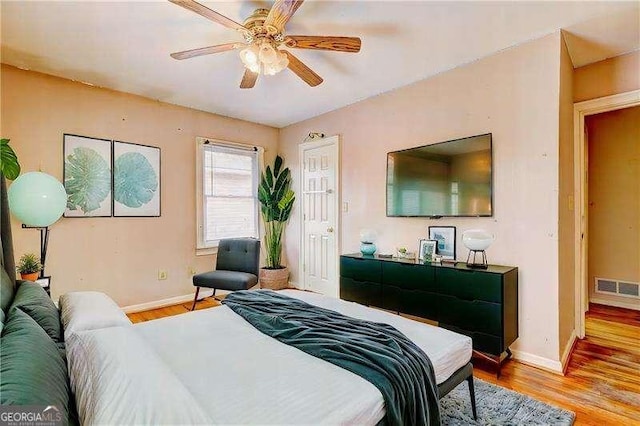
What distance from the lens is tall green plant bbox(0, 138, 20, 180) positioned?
230 cm

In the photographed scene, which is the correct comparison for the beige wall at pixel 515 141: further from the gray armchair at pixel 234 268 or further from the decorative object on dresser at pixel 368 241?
the gray armchair at pixel 234 268

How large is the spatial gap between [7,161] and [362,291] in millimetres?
3092

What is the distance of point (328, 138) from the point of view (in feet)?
13.8

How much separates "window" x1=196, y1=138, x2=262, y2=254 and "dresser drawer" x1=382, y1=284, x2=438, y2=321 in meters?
2.46

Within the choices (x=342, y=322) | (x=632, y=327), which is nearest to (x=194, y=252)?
(x=342, y=322)

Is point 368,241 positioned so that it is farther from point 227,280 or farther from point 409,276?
point 227,280

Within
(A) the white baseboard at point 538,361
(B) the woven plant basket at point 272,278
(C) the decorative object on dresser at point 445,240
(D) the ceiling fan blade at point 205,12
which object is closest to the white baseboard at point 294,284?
(B) the woven plant basket at point 272,278

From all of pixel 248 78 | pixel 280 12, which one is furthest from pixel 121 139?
pixel 280 12

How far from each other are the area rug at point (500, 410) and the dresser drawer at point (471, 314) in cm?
42

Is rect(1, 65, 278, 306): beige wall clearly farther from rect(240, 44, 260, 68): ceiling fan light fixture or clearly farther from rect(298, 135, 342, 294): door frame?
rect(240, 44, 260, 68): ceiling fan light fixture

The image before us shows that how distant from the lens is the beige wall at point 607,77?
8.55 feet

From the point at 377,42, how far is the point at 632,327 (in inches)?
144

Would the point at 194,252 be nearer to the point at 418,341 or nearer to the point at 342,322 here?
the point at 342,322

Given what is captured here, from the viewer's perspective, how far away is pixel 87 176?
131 inches
